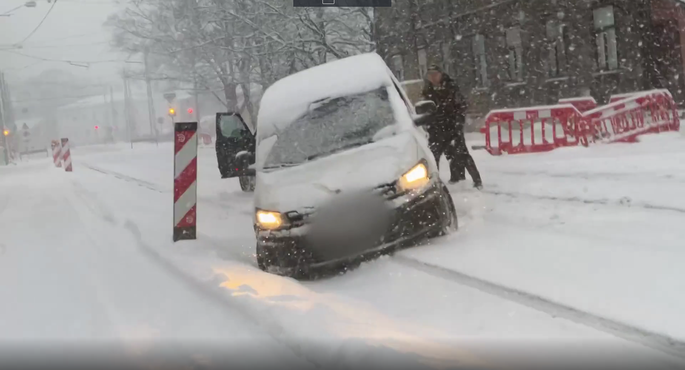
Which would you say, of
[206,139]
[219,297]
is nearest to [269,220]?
[219,297]

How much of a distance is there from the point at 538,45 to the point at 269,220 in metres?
18.7

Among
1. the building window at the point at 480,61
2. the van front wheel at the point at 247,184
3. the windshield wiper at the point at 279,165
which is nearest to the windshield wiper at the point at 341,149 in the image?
the windshield wiper at the point at 279,165

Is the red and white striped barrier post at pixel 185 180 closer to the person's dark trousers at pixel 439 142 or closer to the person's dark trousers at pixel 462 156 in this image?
the person's dark trousers at pixel 439 142

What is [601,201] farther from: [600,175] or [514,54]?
[514,54]

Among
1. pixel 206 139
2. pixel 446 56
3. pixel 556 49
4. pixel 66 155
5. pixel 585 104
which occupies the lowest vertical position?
pixel 66 155

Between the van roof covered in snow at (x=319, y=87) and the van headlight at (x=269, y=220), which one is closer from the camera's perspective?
the van headlight at (x=269, y=220)

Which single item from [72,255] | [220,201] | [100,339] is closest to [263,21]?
[220,201]

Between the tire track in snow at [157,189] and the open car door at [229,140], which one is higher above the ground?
the open car door at [229,140]

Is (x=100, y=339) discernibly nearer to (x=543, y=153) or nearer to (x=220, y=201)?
(x=220, y=201)

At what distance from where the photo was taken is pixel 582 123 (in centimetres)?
1434

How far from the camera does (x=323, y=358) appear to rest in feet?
12.6

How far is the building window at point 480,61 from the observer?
25062 millimetres

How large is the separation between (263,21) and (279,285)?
15558 millimetres

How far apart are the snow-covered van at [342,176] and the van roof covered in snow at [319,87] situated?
1 cm
